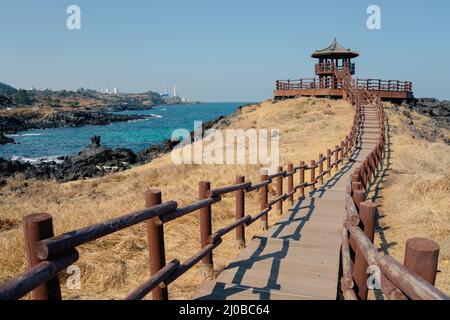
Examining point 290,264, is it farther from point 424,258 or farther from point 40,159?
point 40,159

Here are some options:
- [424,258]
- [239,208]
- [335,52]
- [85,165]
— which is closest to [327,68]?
[335,52]

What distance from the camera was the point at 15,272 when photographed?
5.14 metres

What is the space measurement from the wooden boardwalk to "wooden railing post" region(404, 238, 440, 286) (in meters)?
2.10

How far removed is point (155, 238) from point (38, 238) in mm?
1346

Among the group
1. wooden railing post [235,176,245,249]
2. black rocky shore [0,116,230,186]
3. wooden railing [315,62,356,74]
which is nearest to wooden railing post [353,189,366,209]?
wooden railing post [235,176,245,249]

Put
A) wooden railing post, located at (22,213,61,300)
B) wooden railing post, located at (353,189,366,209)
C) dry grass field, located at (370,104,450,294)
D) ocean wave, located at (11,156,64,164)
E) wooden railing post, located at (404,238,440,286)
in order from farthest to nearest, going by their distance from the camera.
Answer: ocean wave, located at (11,156,64,164)
dry grass field, located at (370,104,450,294)
wooden railing post, located at (353,189,366,209)
wooden railing post, located at (22,213,61,300)
wooden railing post, located at (404,238,440,286)

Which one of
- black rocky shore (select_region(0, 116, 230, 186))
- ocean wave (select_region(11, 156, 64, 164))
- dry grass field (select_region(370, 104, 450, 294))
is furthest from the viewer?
ocean wave (select_region(11, 156, 64, 164))

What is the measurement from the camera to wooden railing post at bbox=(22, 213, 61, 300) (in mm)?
2191

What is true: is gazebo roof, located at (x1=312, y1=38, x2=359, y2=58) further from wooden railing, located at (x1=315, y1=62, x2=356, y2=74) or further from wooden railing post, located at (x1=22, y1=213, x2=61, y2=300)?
A: wooden railing post, located at (x1=22, y1=213, x2=61, y2=300)

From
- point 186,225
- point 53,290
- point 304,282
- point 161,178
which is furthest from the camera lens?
point 161,178
